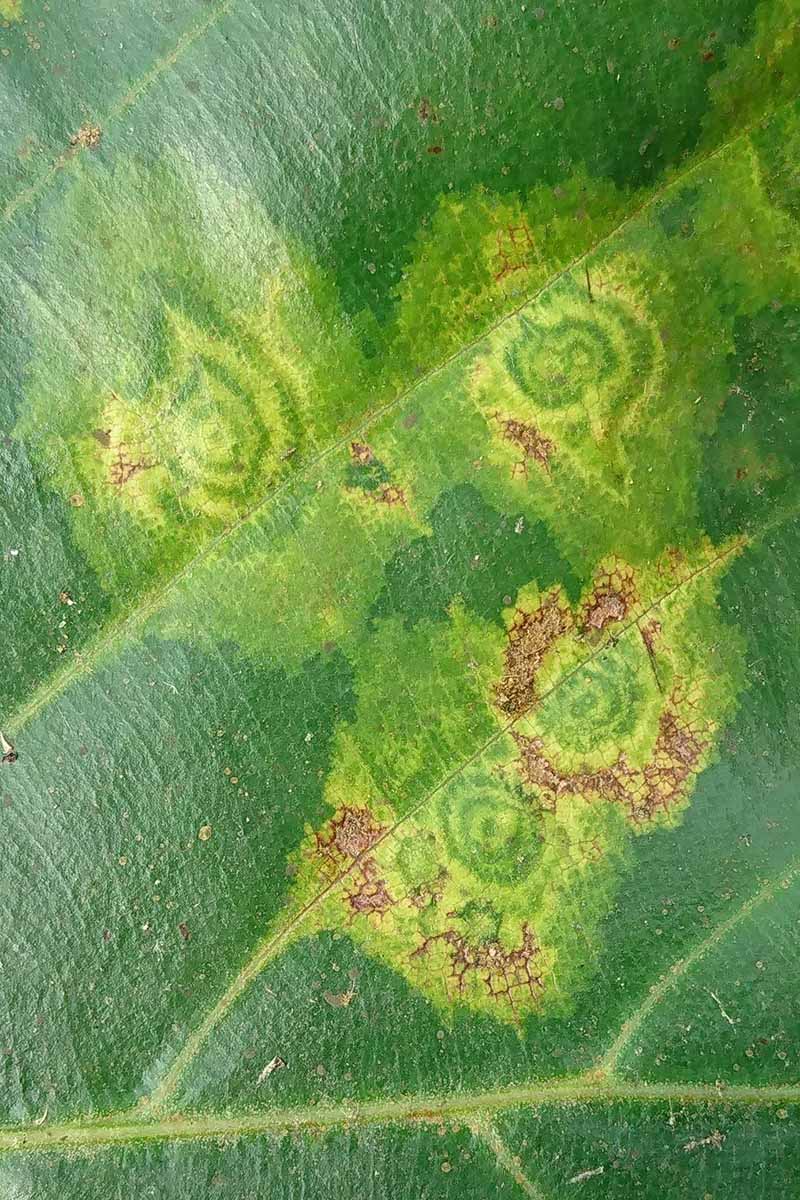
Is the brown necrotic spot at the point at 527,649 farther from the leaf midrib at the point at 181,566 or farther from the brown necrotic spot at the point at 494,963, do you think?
the leaf midrib at the point at 181,566

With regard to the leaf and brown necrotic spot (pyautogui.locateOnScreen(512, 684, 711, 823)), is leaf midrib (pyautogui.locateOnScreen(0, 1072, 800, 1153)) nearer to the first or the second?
the leaf

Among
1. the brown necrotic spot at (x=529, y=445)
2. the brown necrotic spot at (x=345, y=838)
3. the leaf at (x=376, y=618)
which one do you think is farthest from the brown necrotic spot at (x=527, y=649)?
the brown necrotic spot at (x=345, y=838)

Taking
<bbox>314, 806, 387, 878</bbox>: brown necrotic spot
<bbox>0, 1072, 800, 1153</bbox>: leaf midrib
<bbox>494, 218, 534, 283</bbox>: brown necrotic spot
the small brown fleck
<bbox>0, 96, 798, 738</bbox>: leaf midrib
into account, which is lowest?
<bbox>0, 1072, 800, 1153</bbox>: leaf midrib

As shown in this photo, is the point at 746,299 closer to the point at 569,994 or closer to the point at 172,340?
the point at 172,340

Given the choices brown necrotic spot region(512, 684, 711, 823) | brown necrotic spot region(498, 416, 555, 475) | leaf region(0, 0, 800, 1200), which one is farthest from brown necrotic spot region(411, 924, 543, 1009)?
brown necrotic spot region(498, 416, 555, 475)

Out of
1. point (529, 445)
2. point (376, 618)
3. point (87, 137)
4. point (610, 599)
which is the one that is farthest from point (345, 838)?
point (87, 137)

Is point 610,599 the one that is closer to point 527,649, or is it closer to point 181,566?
point 527,649

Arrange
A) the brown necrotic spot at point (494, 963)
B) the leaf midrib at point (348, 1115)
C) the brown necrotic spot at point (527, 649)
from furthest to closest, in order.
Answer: the brown necrotic spot at point (527, 649)
the brown necrotic spot at point (494, 963)
the leaf midrib at point (348, 1115)
